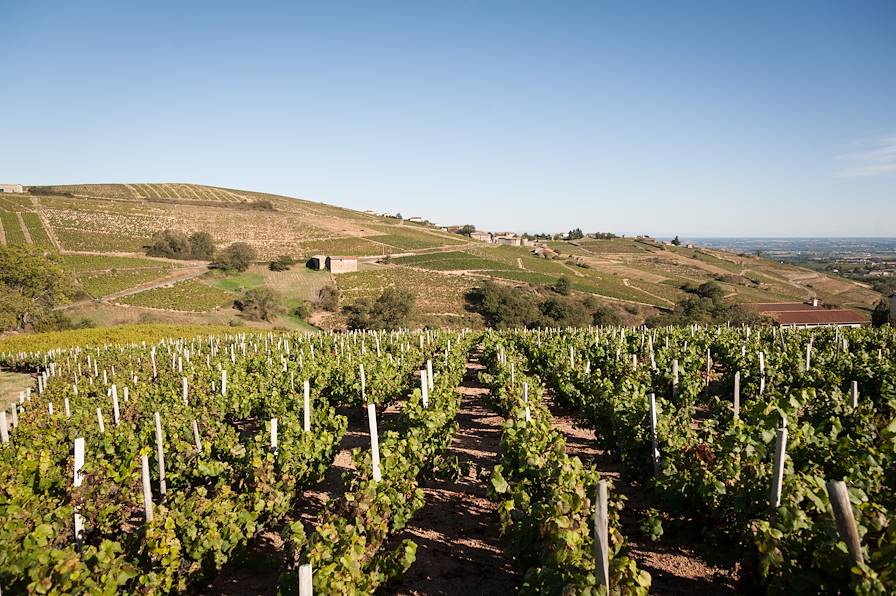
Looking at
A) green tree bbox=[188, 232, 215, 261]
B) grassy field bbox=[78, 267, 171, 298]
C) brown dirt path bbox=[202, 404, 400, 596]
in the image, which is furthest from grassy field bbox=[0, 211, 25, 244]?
brown dirt path bbox=[202, 404, 400, 596]

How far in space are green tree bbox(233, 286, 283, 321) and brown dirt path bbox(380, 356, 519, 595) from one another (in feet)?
129

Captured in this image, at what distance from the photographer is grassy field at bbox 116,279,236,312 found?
44312 millimetres

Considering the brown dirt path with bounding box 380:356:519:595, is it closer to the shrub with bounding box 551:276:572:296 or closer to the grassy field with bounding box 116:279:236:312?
the grassy field with bounding box 116:279:236:312

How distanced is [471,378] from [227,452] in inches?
420

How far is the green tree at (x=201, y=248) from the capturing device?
61.4m

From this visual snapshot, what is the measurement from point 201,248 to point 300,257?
12.0 meters

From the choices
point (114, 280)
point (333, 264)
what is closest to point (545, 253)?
point (333, 264)

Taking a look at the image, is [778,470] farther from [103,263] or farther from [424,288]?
[103,263]

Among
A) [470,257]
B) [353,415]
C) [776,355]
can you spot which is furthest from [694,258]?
[353,415]

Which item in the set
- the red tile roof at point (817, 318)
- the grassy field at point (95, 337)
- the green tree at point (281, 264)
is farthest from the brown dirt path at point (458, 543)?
the green tree at point (281, 264)

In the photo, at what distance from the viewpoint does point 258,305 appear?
45.4m

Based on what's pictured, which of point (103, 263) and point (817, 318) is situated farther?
point (103, 263)

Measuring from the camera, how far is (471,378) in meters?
17.4

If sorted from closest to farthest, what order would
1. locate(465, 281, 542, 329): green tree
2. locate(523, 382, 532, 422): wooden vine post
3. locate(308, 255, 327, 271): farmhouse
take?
1. locate(523, 382, 532, 422): wooden vine post
2. locate(465, 281, 542, 329): green tree
3. locate(308, 255, 327, 271): farmhouse
